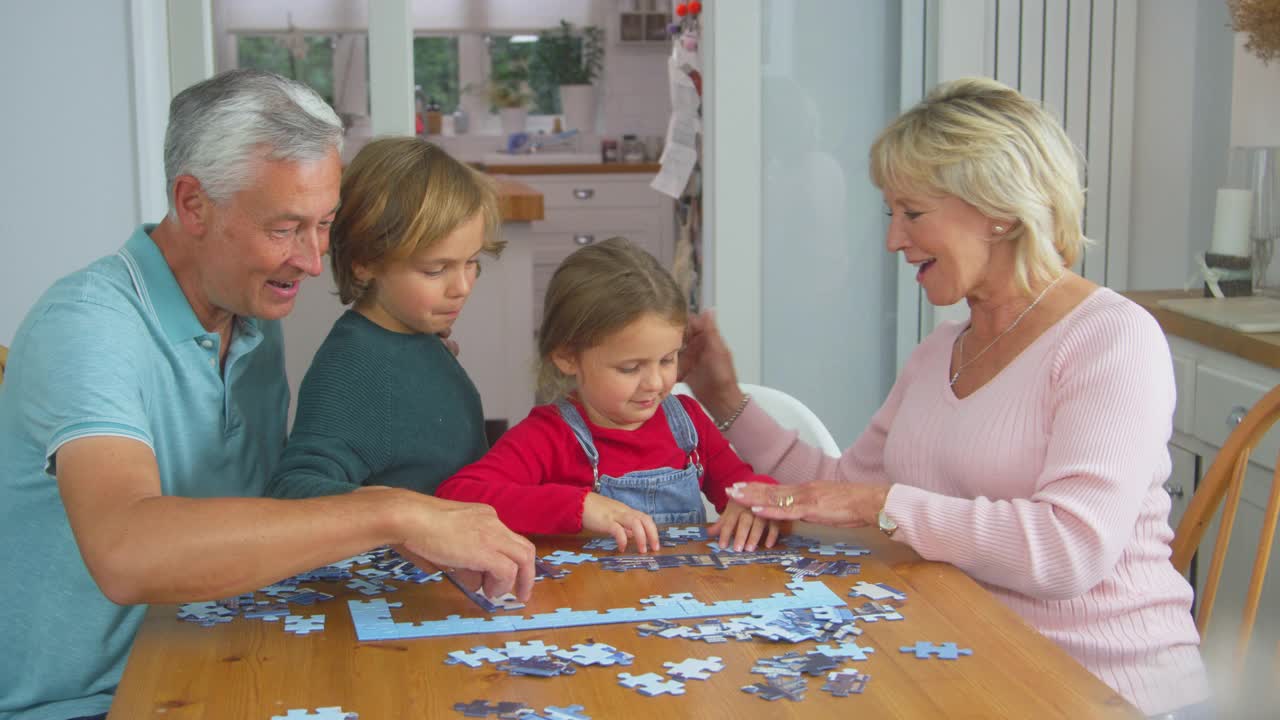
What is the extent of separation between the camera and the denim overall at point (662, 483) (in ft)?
6.42

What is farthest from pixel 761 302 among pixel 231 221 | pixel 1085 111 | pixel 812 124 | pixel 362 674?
pixel 362 674

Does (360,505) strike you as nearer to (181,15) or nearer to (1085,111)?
(181,15)

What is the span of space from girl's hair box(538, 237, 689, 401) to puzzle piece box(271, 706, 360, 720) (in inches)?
32.3

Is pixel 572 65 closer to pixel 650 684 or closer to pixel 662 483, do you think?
pixel 662 483

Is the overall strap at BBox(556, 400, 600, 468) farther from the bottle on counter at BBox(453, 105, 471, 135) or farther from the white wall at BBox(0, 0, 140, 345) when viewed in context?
the bottle on counter at BBox(453, 105, 471, 135)

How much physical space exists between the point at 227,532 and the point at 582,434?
2.30 feet

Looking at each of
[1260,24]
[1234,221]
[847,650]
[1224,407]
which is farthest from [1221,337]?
[847,650]

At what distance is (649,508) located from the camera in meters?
1.99

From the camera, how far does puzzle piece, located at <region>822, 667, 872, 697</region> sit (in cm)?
128

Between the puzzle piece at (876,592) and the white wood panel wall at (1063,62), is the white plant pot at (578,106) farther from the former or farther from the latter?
the puzzle piece at (876,592)

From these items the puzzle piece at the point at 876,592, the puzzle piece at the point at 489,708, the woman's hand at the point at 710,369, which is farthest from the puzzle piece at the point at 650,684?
the woman's hand at the point at 710,369

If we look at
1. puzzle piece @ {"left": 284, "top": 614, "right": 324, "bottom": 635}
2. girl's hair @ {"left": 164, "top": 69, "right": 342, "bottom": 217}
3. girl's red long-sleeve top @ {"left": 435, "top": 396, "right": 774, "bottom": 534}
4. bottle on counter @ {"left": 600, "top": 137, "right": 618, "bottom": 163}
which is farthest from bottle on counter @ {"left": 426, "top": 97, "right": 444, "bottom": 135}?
puzzle piece @ {"left": 284, "top": 614, "right": 324, "bottom": 635}

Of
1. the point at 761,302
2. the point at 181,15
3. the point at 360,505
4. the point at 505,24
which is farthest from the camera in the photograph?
the point at 505,24

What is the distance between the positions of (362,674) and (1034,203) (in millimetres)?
1139
